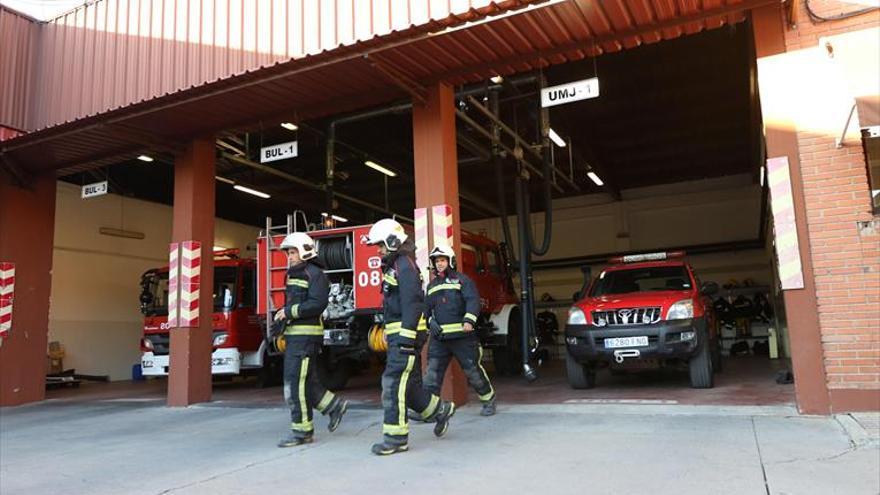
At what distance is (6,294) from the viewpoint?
34.9 feet

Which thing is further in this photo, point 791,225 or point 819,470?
point 791,225

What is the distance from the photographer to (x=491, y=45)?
23.2 ft

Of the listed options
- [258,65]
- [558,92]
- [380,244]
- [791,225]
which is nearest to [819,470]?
[791,225]

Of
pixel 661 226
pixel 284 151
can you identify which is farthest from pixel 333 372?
pixel 661 226

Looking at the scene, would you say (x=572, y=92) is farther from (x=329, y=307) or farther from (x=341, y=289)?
(x=329, y=307)

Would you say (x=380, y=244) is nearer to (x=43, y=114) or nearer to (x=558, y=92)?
(x=558, y=92)

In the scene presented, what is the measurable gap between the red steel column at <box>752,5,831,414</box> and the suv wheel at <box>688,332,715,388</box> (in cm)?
198

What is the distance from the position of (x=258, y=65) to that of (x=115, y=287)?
1096cm

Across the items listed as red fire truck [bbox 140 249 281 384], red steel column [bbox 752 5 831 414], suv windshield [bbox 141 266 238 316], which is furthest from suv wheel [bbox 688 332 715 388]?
suv windshield [bbox 141 266 238 316]

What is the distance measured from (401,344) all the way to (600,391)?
14.1ft

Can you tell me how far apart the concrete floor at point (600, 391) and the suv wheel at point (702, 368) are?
0.13 m

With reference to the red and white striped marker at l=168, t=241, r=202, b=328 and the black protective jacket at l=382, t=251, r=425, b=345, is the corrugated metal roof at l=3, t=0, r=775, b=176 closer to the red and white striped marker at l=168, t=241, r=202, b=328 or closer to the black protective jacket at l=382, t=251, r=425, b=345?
the red and white striped marker at l=168, t=241, r=202, b=328

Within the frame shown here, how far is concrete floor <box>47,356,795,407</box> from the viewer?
24.5 feet

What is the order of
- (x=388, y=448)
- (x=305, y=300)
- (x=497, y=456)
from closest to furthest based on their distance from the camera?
(x=497, y=456) < (x=388, y=448) < (x=305, y=300)
